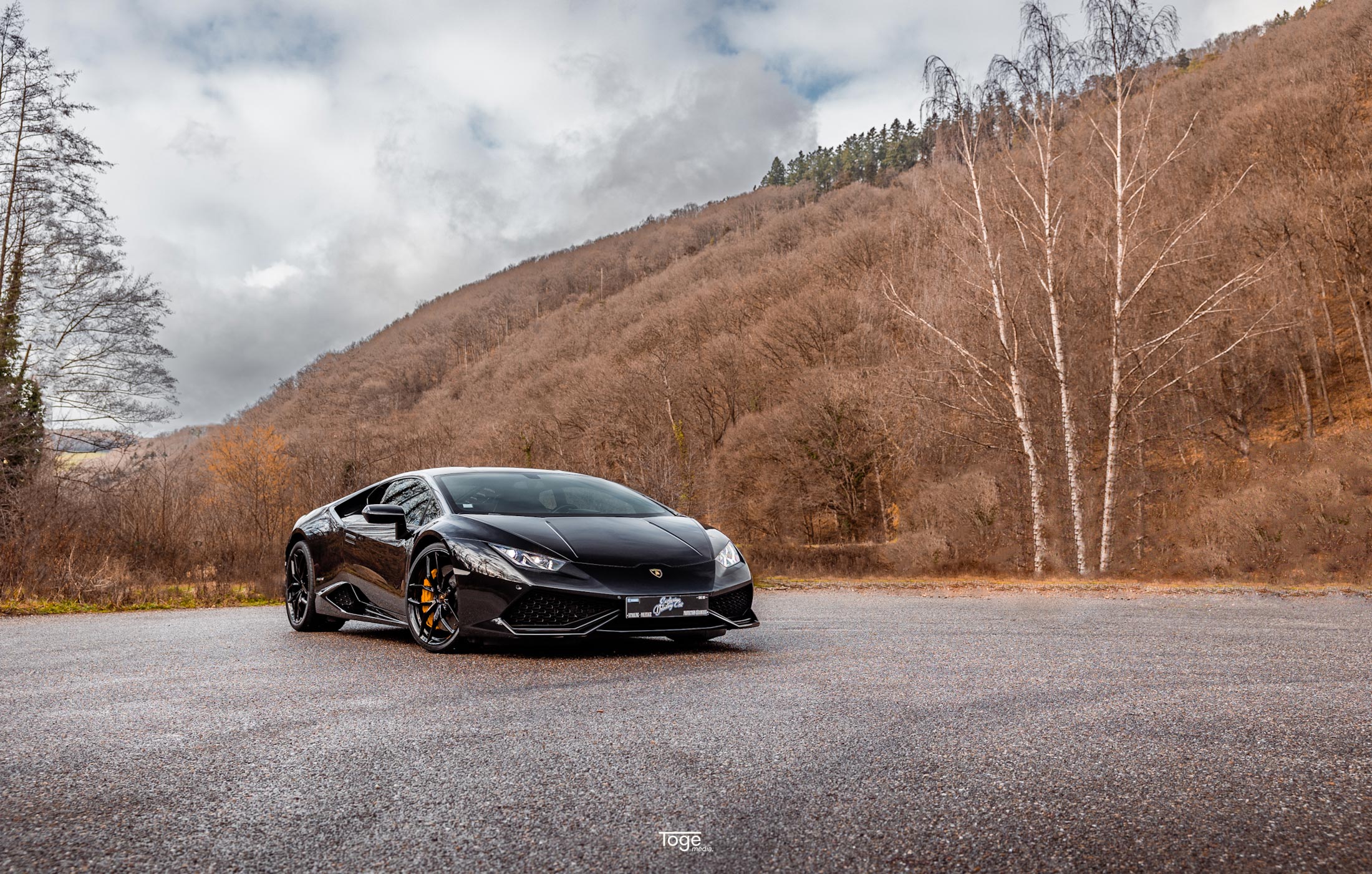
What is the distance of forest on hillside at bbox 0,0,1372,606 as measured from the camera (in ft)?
→ 72.8

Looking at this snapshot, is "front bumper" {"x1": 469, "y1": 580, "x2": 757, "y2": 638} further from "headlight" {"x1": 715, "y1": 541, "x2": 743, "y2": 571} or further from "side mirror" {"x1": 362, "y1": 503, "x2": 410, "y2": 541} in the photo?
"side mirror" {"x1": 362, "y1": 503, "x2": 410, "y2": 541}

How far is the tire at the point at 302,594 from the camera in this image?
364 inches

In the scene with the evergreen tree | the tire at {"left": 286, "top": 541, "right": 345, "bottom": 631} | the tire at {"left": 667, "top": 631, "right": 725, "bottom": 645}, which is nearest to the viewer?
the tire at {"left": 667, "top": 631, "right": 725, "bottom": 645}

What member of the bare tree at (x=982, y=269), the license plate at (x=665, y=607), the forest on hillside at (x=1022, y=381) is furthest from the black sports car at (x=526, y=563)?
the bare tree at (x=982, y=269)

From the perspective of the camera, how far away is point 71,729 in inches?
180

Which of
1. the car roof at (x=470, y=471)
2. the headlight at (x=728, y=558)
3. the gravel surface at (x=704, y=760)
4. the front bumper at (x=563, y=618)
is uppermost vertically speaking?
the car roof at (x=470, y=471)

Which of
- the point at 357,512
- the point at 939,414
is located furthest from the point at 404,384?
the point at 357,512

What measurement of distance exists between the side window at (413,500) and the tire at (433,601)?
0.38 m

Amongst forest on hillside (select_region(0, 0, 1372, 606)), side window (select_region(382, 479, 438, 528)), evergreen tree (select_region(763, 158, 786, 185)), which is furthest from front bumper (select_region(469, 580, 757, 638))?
evergreen tree (select_region(763, 158, 786, 185))

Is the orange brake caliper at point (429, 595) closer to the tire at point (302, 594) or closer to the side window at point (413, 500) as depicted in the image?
the side window at point (413, 500)

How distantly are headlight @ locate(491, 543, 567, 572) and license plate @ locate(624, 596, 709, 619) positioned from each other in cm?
53

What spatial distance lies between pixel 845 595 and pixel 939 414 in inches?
705

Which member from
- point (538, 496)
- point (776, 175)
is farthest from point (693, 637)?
point (776, 175)

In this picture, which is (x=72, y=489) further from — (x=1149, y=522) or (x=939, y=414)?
(x=1149, y=522)
